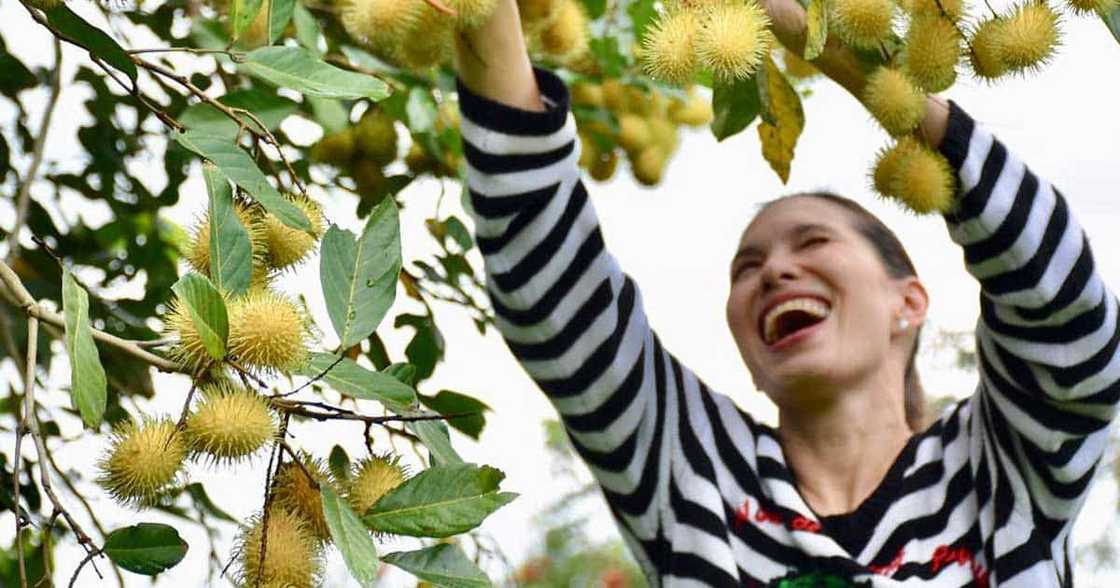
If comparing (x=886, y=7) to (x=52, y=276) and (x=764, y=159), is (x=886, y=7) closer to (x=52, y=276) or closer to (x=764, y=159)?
(x=764, y=159)

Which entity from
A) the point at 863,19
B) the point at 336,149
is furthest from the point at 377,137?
the point at 863,19

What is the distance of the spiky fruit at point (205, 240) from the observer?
871 mm

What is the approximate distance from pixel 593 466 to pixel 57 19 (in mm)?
808

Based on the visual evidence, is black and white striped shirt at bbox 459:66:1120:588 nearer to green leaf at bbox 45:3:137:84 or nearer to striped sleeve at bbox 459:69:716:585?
striped sleeve at bbox 459:69:716:585

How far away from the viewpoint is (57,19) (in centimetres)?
89

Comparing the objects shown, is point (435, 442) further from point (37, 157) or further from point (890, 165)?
point (37, 157)

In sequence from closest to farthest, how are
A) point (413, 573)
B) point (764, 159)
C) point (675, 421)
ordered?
point (413, 573) < point (764, 159) < point (675, 421)

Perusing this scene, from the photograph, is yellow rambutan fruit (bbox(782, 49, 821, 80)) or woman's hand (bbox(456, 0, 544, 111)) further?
yellow rambutan fruit (bbox(782, 49, 821, 80))

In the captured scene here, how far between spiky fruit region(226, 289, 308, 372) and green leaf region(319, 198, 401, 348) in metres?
0.04

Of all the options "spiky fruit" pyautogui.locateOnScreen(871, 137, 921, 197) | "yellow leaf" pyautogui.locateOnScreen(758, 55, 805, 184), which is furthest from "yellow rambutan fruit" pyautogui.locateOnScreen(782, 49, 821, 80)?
"spiky fruit" pyautogui.locateOnScreen(871, 137, 921, 197)

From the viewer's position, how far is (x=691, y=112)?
6.45 ft

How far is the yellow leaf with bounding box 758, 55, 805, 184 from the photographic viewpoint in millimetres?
1214

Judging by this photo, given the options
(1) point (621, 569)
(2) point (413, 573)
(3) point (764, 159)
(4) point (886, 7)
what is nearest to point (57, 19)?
(2) point (413, 573)

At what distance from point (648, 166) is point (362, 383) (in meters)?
1.10
